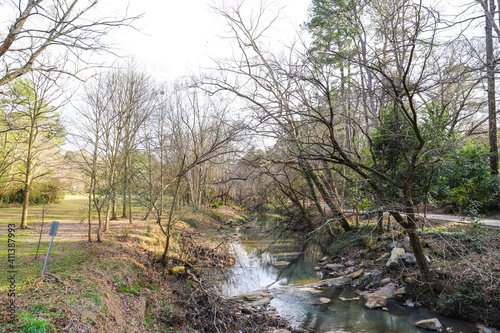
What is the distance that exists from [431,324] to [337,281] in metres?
3.75

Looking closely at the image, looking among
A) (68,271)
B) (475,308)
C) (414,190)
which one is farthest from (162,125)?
(475,308)

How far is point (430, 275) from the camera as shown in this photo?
7543 mm

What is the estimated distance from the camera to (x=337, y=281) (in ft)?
33.1

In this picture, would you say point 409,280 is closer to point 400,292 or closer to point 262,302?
point 400,292

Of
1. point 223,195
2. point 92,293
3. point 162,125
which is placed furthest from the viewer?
point 223,195

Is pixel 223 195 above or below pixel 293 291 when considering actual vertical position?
above

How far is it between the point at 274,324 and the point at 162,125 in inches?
608

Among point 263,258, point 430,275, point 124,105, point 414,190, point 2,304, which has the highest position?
point 124,105

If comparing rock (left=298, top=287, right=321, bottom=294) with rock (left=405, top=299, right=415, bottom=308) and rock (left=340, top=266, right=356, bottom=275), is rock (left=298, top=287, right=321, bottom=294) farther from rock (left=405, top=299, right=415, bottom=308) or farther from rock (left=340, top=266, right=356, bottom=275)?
rock (left=405, top=299, right=415, bottom=308)

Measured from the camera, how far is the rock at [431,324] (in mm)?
6461

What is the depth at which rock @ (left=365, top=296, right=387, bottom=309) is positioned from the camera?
795 cm

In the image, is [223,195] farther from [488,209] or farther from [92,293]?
[92,293]

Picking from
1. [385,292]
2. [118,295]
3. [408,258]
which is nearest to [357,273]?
[385,292]

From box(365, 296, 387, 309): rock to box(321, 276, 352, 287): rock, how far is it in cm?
162
